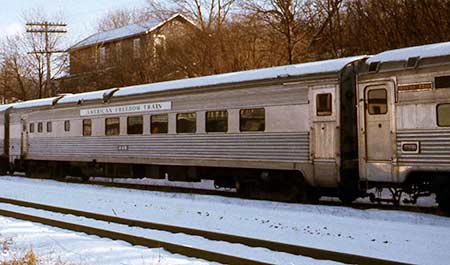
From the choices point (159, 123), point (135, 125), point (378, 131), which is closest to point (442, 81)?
point (378, 131)

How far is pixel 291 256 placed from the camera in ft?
26.0

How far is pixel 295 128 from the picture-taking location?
43.3 ft

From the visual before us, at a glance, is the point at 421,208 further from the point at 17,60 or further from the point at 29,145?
the point at 17,60

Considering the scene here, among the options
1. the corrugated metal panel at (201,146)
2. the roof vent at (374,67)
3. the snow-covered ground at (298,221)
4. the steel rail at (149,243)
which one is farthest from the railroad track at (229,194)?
the steel rail at (149,243)

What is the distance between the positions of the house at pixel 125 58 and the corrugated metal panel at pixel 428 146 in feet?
76.0

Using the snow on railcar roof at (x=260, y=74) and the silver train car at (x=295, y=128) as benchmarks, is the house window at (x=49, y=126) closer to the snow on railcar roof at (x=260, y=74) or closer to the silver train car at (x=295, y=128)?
the silver train car at (x=295, y=128)

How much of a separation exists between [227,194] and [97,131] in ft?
21.4

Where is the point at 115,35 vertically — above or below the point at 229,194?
above

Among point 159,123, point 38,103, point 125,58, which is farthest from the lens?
point 125,58

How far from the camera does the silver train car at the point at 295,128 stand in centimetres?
→ 1101

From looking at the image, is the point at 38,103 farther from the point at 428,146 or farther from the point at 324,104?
the point at 428,146

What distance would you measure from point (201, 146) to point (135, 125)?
3.45 metres

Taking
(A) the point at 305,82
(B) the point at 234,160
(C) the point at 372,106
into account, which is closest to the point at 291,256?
(C) the point at 372,106

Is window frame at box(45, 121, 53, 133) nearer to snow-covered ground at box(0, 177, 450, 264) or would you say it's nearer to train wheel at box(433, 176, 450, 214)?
snow-covered ground at box(0, 177, 450, 264)
